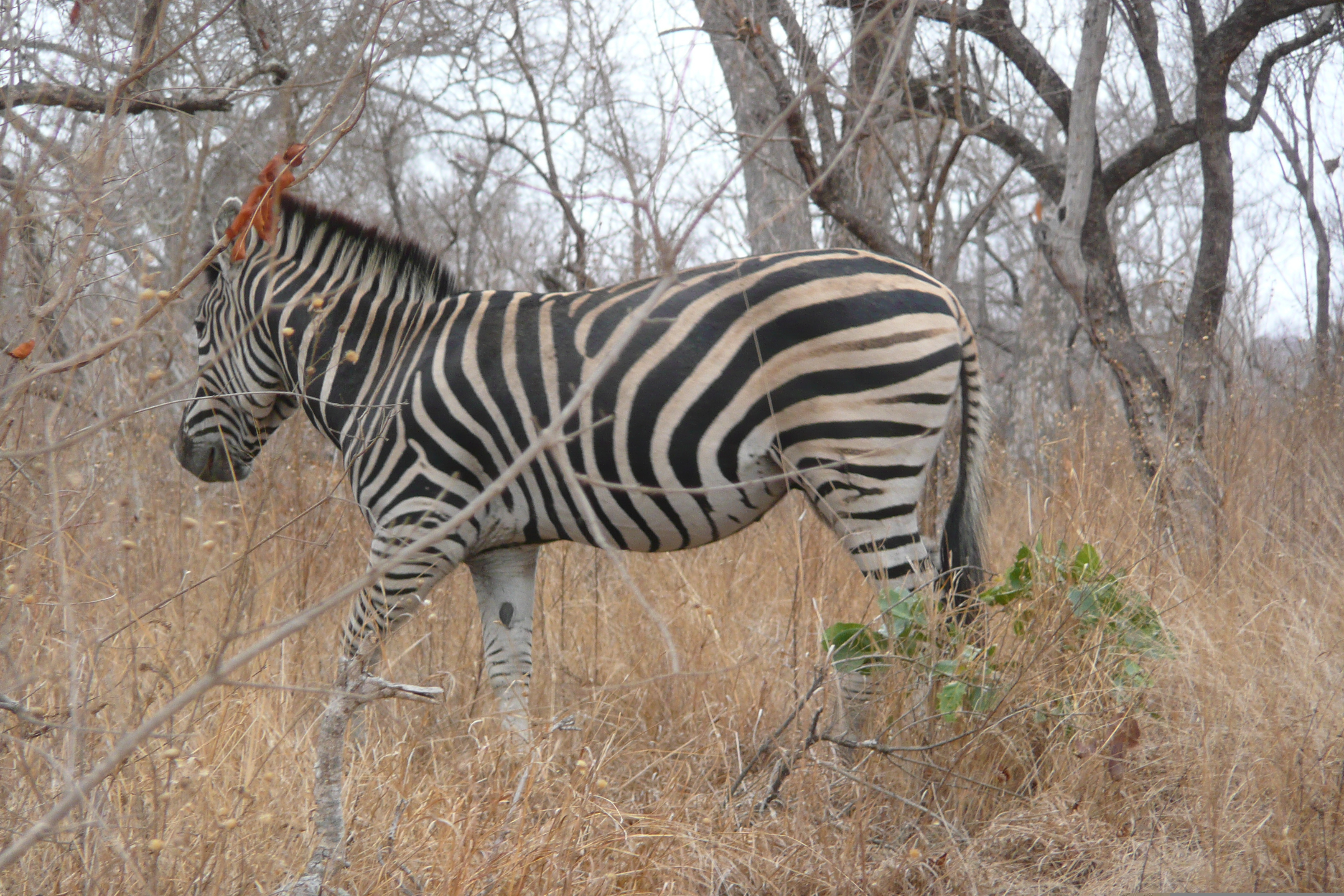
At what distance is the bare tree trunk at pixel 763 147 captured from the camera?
18.4 feet

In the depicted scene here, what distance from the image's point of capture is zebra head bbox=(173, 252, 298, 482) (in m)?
3.67

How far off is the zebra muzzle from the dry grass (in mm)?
263

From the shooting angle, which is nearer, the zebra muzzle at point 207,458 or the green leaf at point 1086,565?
the green leaf at point 1086,565

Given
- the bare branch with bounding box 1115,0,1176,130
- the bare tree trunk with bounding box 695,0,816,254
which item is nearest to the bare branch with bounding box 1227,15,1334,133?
the bare branch with bounding box 1115,0,1176,130

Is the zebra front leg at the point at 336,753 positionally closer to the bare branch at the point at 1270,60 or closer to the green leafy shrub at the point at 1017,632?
the green leafy shrub at the point at 1017,632

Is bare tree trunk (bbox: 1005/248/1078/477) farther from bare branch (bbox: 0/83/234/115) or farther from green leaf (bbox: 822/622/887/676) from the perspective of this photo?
bare branch (bbox: 0/83/234/115)

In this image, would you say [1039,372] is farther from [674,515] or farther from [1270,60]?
[674,515]

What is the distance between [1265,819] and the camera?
7.34 feet

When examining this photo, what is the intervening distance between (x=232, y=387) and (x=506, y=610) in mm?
1365

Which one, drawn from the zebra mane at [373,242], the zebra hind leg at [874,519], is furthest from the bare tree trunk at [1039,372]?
the zebra mane at [373,242]

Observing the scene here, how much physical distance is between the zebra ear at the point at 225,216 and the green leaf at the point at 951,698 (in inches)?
110

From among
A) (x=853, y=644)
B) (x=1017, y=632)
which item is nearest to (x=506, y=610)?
(x=853, y=644)

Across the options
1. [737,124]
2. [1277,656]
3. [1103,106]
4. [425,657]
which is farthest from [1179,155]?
[425,657]

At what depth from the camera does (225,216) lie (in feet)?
11.7
